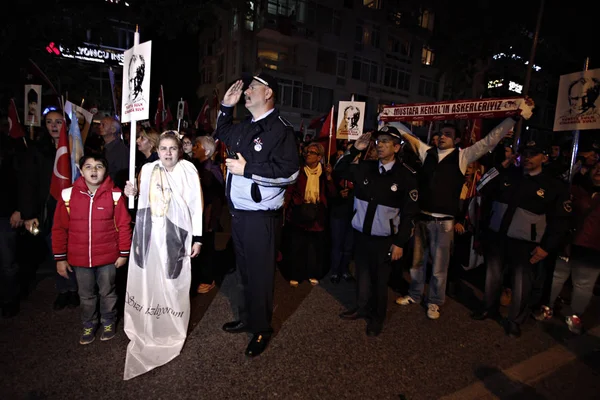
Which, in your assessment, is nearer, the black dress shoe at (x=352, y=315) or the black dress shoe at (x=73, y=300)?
the black dress shoe at (x=73, y=300)

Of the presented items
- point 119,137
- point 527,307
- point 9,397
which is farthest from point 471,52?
point 9,397

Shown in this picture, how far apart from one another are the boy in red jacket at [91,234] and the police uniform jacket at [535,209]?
4179mm

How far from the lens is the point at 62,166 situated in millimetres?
4098

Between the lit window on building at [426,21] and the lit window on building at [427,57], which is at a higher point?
the lit window on building at [426,21]

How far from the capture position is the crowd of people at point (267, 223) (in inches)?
132

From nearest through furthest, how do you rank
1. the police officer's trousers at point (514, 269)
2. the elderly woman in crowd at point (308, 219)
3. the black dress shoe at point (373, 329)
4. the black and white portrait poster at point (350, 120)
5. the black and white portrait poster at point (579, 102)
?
the black dress shoe at point (373, 329) < the police officer's trousers at point (514, 269) < the black and white portrait poster at point (579, 102) < the elderly woman in crowd at point (308, 219) < the black and white portrait poster at point (350, 120)

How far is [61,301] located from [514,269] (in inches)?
206

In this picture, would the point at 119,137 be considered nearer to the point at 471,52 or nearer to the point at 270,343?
the point at 270,343

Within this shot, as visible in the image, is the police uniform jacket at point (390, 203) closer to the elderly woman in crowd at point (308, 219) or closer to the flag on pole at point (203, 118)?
the elderly woman in crowd at point (308, 219)

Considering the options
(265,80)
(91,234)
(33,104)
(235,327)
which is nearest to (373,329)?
(235,327)

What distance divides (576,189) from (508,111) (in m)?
1.48

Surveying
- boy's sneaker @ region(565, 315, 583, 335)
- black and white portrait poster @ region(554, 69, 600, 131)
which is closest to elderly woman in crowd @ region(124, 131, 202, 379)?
boy's sneaker @ region(565, 315, 583, 335)

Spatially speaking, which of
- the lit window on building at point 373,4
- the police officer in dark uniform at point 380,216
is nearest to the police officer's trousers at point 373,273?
the police officer in dark uniform at point 380,216

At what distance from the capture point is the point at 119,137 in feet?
15.3
